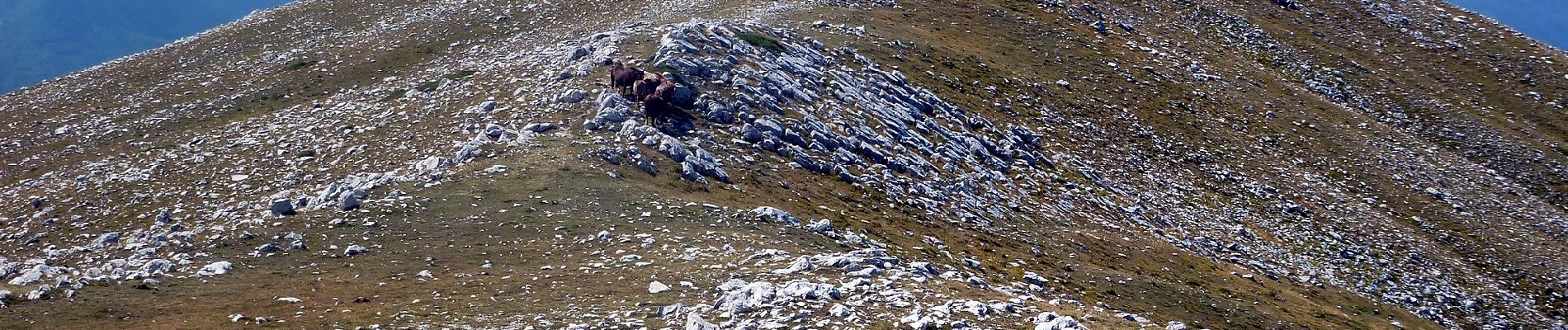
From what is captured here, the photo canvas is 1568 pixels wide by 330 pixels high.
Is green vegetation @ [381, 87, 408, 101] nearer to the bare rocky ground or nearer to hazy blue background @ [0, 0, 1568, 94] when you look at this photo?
the bare rocky ground

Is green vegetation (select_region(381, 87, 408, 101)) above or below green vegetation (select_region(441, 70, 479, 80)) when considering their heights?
below

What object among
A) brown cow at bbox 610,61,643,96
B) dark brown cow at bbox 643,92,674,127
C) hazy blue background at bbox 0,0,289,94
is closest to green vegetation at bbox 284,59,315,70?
brown cow at bbox 610,61,643,96

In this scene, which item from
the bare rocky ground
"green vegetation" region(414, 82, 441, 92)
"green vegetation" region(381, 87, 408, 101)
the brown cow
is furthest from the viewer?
"green vegetation" region(414, 82, 441, 92)

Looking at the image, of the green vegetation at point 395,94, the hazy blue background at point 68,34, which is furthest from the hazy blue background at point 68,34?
the green vegetation at point 395,94

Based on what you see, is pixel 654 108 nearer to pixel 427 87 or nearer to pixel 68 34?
pixel 427 87

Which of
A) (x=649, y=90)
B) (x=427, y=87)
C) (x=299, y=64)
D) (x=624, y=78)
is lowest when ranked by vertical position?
(x=299, y=64)

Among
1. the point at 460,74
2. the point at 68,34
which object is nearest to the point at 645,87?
the point at 460,74
